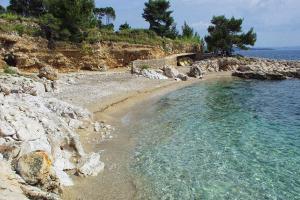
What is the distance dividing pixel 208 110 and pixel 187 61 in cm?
3451

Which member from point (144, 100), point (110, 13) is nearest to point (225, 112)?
point (144, 100)

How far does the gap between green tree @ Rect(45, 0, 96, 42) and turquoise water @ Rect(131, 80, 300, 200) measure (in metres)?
19.2

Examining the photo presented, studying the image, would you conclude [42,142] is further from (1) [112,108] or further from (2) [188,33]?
(2) [188,33]

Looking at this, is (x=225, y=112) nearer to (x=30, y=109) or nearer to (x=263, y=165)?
(x=263, y=165)

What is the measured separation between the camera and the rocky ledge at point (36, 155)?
11.9 meters

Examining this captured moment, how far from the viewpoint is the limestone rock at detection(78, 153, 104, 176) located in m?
16.0

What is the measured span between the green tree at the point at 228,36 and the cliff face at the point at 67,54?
16.0 meters

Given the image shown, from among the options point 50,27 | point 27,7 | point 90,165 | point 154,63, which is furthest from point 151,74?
point 90,165

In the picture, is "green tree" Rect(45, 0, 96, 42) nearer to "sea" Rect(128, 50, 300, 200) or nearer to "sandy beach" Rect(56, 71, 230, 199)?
"sandy beach" Rect(56, 71, 230, 199)

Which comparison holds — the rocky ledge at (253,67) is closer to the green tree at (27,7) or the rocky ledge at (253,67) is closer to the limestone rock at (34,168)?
the green tree at (27,7)

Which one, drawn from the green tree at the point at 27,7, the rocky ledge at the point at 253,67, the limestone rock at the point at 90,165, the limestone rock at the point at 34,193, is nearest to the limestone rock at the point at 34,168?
the limestone rock at the point at 34,193

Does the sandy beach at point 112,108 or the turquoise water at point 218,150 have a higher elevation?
the sandy beach at point 112,108

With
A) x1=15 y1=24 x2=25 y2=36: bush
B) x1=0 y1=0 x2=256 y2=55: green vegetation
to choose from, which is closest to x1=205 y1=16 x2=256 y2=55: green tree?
x1=0 y1=0 x2=256 y2=55: green vegetation

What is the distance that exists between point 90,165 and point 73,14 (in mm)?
33863
